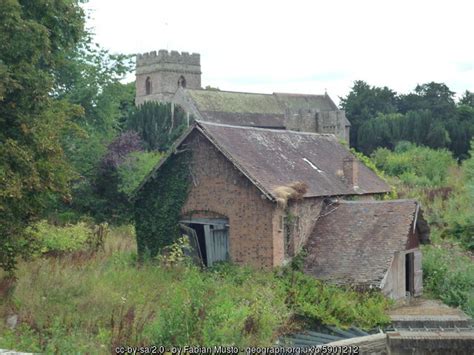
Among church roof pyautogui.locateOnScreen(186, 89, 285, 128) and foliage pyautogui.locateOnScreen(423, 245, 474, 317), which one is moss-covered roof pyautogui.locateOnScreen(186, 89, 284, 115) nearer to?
church roof pyautogui.locateOnScreen(186, 89, 285, 128)

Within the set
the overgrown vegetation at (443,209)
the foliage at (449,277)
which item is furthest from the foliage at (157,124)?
the foliage at (449,277)

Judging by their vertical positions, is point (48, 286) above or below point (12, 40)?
below

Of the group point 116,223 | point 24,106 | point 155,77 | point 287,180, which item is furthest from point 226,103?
point 24,106

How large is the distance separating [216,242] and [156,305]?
23.8ft

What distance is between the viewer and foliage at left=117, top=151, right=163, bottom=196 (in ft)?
114

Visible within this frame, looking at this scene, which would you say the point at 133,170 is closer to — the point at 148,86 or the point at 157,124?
the point at 157,124

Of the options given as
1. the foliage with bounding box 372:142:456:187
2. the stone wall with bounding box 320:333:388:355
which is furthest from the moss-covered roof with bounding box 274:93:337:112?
the stone wall with bounding box 320:333:388:355

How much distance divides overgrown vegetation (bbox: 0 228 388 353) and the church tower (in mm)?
48362

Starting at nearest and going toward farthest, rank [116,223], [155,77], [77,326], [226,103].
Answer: [77,326], [116,223], [226,103], [155,77]

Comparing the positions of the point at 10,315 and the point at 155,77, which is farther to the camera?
the point at 155,77

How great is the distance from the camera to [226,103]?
2197 inches

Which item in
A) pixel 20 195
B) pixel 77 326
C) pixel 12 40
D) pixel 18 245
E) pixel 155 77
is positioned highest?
pixel 155 77

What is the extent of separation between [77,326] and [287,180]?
10.7 metres

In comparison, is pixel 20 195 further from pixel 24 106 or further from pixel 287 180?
pixel 287 180
